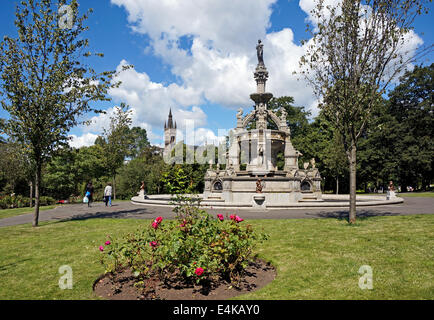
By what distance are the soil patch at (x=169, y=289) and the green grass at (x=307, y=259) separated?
267 millimetres

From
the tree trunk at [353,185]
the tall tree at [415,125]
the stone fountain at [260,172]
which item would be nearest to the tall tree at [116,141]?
the stone fountain at [260,172]

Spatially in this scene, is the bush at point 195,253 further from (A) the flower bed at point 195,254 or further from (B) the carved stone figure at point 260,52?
(B) the carved stone figure at point 260,52

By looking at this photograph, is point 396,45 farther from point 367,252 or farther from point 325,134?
point 325,134

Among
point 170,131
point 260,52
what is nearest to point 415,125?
point 260,52

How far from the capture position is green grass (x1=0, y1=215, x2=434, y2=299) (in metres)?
5.07

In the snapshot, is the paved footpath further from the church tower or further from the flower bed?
the church tower

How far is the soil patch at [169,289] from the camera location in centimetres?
501

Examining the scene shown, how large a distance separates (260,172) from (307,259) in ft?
58.6

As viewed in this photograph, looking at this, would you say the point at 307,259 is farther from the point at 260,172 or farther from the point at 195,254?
the point at 260,172

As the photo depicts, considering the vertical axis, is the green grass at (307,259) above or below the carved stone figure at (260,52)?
below

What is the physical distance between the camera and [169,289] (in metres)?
5.33

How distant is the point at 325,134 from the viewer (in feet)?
164

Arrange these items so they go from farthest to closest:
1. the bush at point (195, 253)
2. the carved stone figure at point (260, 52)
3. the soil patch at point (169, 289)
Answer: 1. the carved stone figure at point (260, 52)
2. the bush at point (195, 253)
3. the soil patch at point (169, 289)
